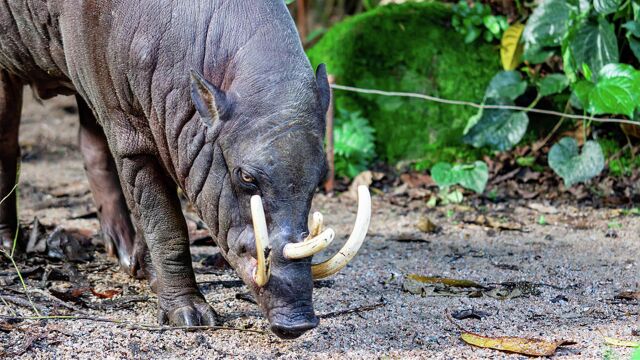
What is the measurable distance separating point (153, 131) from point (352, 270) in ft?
4.75

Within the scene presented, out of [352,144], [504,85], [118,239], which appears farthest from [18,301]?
[504,85]

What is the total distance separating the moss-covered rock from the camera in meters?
7.39

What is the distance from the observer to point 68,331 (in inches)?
152

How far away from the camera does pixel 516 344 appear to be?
12.3ft

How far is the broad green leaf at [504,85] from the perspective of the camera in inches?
272

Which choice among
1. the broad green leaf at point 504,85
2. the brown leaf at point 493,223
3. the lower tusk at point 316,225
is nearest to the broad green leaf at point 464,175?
the brown leaf at point 493,223

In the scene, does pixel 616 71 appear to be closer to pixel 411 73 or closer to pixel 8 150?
pixel 411 73

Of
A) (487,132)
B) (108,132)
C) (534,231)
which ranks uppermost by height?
(108,132)

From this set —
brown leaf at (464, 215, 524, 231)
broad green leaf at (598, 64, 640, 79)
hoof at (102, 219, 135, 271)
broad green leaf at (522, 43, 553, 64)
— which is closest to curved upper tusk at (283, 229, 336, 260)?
hoof at (102, 219, 135, 271)

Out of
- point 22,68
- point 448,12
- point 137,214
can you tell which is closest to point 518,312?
point 137,214

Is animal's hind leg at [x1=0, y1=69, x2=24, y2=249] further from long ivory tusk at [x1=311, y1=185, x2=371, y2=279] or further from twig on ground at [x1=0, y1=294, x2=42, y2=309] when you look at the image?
long ivory tusk at [x1=311, y1=185, x2=371, y2=279]

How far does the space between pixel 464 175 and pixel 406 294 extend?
2.19 metres

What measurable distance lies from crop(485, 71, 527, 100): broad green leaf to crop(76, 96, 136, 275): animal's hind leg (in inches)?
113

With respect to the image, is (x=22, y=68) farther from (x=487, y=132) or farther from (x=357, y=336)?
(x=487, y=132)
